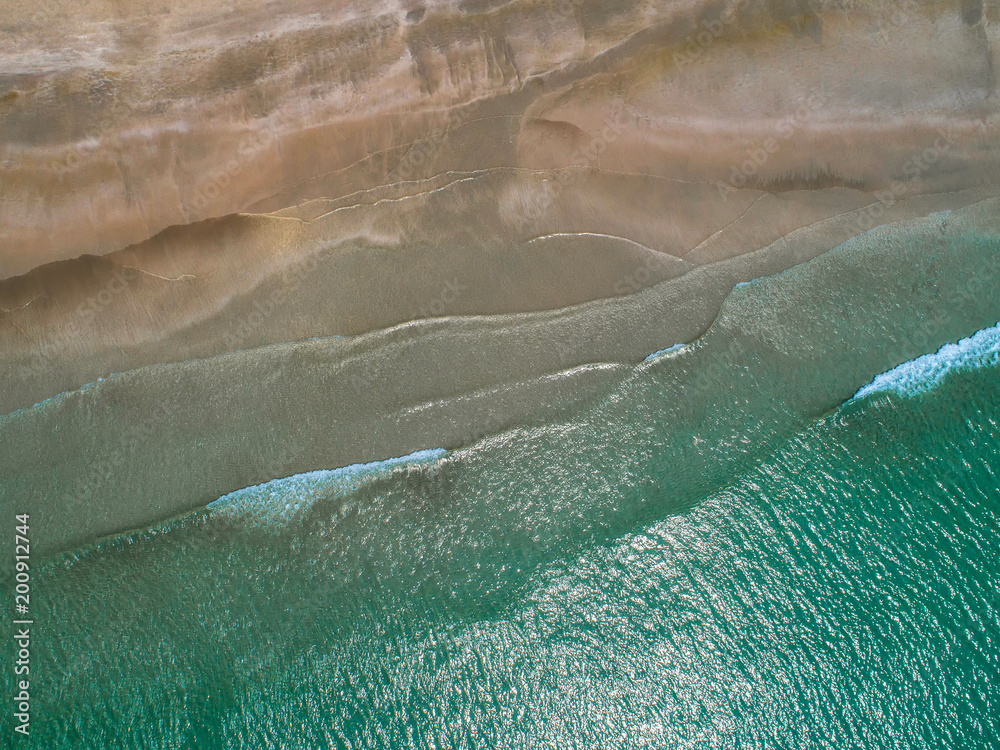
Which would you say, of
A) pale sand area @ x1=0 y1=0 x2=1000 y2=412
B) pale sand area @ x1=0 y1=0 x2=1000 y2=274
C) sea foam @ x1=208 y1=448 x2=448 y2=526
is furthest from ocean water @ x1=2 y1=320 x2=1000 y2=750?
pale sand area @ x1=0 y1=0 x2=1000 y2=274

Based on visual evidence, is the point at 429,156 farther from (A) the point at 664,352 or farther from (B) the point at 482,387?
(A) the point at 664,352

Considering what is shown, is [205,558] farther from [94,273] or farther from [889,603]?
[889,603]

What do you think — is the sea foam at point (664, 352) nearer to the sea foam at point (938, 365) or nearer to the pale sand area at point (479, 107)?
the pale sand area at point (479, 107)

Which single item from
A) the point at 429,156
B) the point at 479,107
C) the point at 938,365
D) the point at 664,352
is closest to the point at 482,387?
the point at 664,352

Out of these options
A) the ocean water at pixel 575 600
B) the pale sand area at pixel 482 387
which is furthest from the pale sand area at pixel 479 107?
the ocean water at pixel 575 600

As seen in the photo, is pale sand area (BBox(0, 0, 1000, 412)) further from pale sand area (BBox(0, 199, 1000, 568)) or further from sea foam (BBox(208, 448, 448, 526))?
sea foam (BBox(208, 448, 448, 526))

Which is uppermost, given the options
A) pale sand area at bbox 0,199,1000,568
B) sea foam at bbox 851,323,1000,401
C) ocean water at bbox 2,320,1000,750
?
pale sand area at bbox 0,199,1000,568
